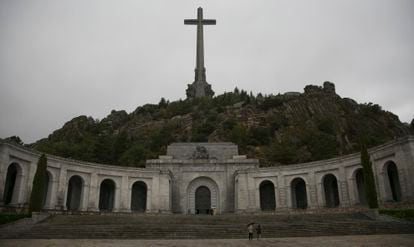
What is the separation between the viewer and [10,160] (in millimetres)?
28688

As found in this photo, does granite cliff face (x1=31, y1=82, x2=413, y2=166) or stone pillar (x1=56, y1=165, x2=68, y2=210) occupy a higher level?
granite cliff face (x1=31, y1=82, x2=413, y2=166)

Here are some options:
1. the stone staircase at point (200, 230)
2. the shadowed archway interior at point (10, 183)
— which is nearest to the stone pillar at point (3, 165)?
the shadowed archway interior at point (10, 183)

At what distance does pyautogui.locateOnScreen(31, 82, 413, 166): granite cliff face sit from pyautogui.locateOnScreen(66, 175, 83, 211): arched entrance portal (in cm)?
2036

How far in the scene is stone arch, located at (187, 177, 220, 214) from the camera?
131ft

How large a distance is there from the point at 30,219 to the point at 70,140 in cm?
5621

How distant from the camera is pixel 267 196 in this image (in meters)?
39.8

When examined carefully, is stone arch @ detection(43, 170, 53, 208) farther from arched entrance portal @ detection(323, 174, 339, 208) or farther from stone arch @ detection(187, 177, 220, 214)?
arched entrance portal @ detection(323, 174, 339, 208)

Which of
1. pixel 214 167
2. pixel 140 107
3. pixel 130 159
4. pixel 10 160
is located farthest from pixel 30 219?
pixel 140 107

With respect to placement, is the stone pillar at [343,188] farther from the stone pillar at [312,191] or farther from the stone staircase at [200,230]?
the stone staircase at [200,230]

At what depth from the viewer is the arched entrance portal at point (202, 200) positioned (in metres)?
39.8

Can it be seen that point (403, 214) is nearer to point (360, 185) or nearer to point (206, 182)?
A: point (360, 185)

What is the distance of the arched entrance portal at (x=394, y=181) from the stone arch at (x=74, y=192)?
97.3 ft

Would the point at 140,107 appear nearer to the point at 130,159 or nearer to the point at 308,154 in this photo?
the point at 130,159

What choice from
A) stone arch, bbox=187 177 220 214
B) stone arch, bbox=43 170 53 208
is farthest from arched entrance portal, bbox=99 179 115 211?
stone arch, bbox=187 177 220 214
